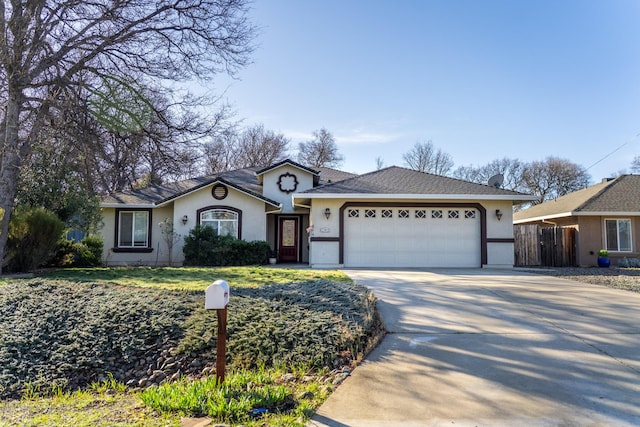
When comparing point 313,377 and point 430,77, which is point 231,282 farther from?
point 430,77

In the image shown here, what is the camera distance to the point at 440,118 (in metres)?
16.7

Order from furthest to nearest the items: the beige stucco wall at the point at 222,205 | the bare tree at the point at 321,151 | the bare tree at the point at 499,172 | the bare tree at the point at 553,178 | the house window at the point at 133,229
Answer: the bare tree at the point at 499,172 → the bare tree at the point at 553,178 → the bare tree at the point at 321,151 → the house window at the point at 133,229 → the beige stucco wall at the point at 222,205

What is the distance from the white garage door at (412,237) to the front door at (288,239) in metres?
3.94

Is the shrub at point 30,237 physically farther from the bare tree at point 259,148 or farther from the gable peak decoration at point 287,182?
the bare tree at point 259,148

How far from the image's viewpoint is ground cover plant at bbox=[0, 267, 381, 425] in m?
3.27

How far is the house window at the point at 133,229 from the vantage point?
16.4 metres

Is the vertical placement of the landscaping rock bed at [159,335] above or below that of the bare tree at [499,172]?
below

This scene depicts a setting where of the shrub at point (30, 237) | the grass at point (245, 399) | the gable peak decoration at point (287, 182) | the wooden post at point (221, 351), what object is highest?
the gable peak decoration at point (287, 182)

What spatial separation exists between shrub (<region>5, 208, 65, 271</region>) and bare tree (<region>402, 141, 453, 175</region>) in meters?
33.0

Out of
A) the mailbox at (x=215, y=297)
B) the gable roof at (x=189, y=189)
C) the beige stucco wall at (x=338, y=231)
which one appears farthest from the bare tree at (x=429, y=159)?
the mailbox at (x=215, y=297)

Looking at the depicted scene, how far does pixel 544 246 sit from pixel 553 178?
27.4 m

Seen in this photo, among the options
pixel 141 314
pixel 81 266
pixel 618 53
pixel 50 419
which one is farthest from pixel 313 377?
pixel 618 53

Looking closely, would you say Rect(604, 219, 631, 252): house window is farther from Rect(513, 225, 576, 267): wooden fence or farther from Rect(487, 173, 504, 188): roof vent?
Rect(487, 173, 504, 188): roof vent

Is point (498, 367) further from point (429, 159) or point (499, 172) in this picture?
point (499, 172)
